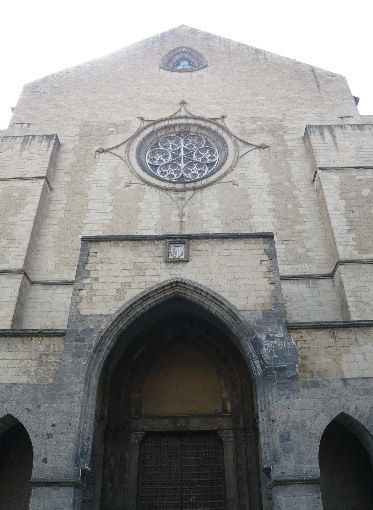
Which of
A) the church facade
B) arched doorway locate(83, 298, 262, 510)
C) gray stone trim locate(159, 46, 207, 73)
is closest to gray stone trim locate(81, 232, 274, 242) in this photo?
the church facade

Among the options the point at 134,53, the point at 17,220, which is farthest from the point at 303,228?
the point at 134,53

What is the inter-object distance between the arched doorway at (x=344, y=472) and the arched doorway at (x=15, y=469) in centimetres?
468

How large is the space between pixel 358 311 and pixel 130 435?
4.56 m

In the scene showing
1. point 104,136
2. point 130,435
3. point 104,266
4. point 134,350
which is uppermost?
point 104,136

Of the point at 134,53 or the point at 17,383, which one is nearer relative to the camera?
the point at 17,383

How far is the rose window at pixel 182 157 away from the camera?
36.0ft

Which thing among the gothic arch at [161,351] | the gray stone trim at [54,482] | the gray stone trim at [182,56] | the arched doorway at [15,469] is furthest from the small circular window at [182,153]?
the gray stone trim at [54,482]

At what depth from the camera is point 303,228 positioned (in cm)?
984

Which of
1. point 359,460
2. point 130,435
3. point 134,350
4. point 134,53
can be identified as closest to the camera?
point 359,460

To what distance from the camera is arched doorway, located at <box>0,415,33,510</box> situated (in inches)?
285

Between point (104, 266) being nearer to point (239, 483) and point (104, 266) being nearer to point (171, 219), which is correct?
point (171, 219)

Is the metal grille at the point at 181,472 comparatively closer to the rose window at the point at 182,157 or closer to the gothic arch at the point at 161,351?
the gothic arch at the point at 161,351

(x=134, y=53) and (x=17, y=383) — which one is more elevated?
(x=134, y=53)

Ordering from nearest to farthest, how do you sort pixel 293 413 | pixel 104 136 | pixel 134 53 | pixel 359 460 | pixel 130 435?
pixel 293 413 → pixel 359 460 → pixel 130 435 → pixel 104 136 → pixel 134 53
